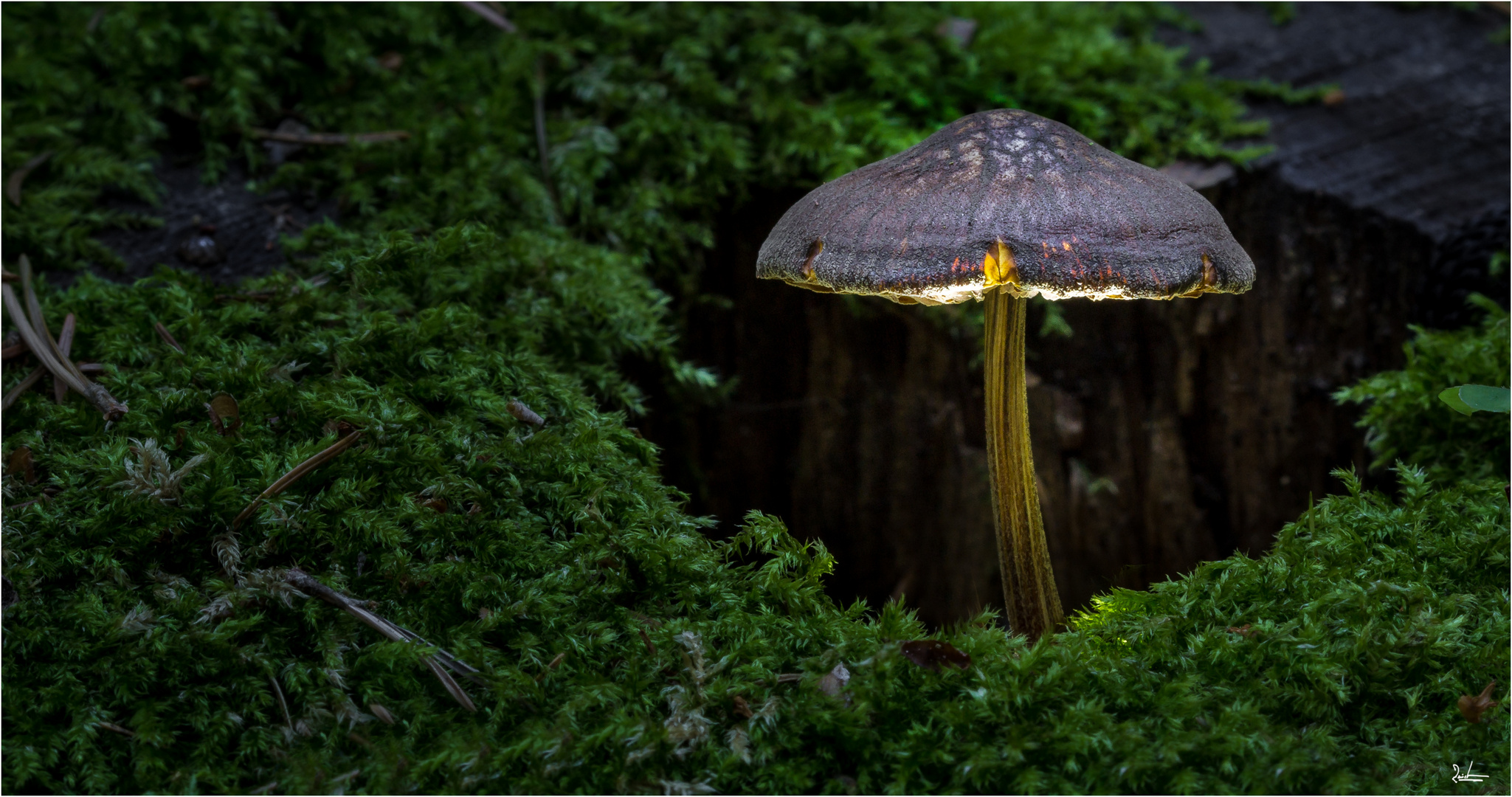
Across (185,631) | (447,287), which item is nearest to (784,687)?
(185,631)

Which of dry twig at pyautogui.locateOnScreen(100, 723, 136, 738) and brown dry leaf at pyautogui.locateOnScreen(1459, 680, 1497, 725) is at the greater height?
brown dry leaf at pyautogui.locateOnScreen(1459, 680, 1497, 725)

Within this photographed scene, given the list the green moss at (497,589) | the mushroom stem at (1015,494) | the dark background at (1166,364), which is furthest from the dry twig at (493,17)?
the mushroom stem at (1015,494)

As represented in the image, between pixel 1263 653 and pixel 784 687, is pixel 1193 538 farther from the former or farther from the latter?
pixel 784 687

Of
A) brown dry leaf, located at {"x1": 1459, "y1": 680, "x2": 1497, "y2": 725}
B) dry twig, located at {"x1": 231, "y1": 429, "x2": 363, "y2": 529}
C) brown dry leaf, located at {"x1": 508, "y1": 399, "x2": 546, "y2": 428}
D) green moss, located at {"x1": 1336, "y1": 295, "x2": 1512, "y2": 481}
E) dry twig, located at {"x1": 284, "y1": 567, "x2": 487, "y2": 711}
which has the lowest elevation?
dry twig, located at {"x1": 284, "y1": 567, "x2": 487, "y2": 711}

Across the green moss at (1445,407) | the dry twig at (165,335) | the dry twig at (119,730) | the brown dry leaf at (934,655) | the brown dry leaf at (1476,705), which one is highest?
the green moss at (1445,407)

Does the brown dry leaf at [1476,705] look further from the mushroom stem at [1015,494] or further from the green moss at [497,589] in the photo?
the mushroom stem at [1015,494]

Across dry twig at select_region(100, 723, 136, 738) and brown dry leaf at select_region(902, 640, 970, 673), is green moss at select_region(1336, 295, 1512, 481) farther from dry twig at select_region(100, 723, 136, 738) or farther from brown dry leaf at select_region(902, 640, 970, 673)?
dry twig at select_region(100, 723, 136, 738)

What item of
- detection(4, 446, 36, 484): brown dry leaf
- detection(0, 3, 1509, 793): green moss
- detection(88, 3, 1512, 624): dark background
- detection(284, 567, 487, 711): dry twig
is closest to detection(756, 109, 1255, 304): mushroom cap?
detection(0, 3, 1509, 793): green moss
